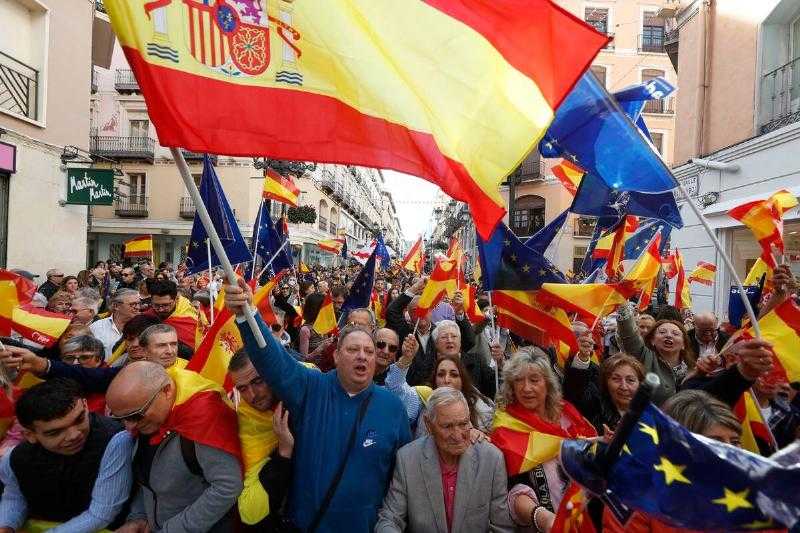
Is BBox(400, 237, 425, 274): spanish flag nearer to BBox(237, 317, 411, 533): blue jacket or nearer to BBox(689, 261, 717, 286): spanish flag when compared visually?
BBox(689, 261, 717, 286): spanish flag

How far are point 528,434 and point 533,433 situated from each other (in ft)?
0.10

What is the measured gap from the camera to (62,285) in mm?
8180

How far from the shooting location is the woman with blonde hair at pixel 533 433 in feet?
8.98

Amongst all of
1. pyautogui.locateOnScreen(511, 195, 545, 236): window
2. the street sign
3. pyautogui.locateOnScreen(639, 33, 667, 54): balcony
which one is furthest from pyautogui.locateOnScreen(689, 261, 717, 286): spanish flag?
pyautogui.locateOnScreen(639, 33, 667, 54): balcony

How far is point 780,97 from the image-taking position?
10.1m

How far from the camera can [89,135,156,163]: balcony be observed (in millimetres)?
32656

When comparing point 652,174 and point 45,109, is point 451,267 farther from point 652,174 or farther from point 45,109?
point 45,109

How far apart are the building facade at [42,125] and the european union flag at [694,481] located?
11657 mm

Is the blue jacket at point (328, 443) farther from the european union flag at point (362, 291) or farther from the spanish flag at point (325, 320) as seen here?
the european union flag at point (362, 291)

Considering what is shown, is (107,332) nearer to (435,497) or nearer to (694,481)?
(435,497)

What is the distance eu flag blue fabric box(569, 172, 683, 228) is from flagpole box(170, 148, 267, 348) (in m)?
3.23

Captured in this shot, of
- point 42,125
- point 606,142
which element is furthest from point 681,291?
point 42,125

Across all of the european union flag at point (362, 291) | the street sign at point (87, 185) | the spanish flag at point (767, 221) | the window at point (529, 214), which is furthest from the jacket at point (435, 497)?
the window at point (529, 214)

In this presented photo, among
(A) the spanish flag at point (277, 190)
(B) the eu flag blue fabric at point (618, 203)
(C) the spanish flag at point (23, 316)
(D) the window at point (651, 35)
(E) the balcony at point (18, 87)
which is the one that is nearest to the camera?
(C) the spanish flag at point (23, 316)
